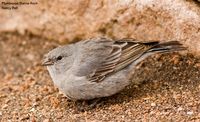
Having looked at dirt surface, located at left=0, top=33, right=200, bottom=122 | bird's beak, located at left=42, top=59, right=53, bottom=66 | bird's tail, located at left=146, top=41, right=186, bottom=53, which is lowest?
dirt surface, located at left=0, top=33, right=200, bottom=122

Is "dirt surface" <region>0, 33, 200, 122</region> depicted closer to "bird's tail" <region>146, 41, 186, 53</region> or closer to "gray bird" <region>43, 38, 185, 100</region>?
"gray bird" <region>43, 38, 185, 100</region>

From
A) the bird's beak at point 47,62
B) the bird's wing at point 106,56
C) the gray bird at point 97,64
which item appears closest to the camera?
the gray bird at point 97,64

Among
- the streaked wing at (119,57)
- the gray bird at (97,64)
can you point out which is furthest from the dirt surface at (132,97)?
the streaked wing at (119,57)

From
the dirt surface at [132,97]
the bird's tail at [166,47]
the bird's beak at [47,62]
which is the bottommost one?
the dirt surface at [132,97]

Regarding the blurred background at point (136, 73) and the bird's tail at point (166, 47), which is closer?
the blurred background at point (136, 73)

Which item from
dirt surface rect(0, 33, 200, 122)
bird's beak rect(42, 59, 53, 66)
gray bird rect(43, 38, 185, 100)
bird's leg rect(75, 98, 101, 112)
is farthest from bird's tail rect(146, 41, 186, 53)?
bird's beak rect(42, 59, 53, 66)

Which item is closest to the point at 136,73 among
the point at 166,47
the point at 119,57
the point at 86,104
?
the point at 119,57

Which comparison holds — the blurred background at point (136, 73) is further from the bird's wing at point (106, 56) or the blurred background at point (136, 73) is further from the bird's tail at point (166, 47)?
the bird's wing at point (106, 56)
